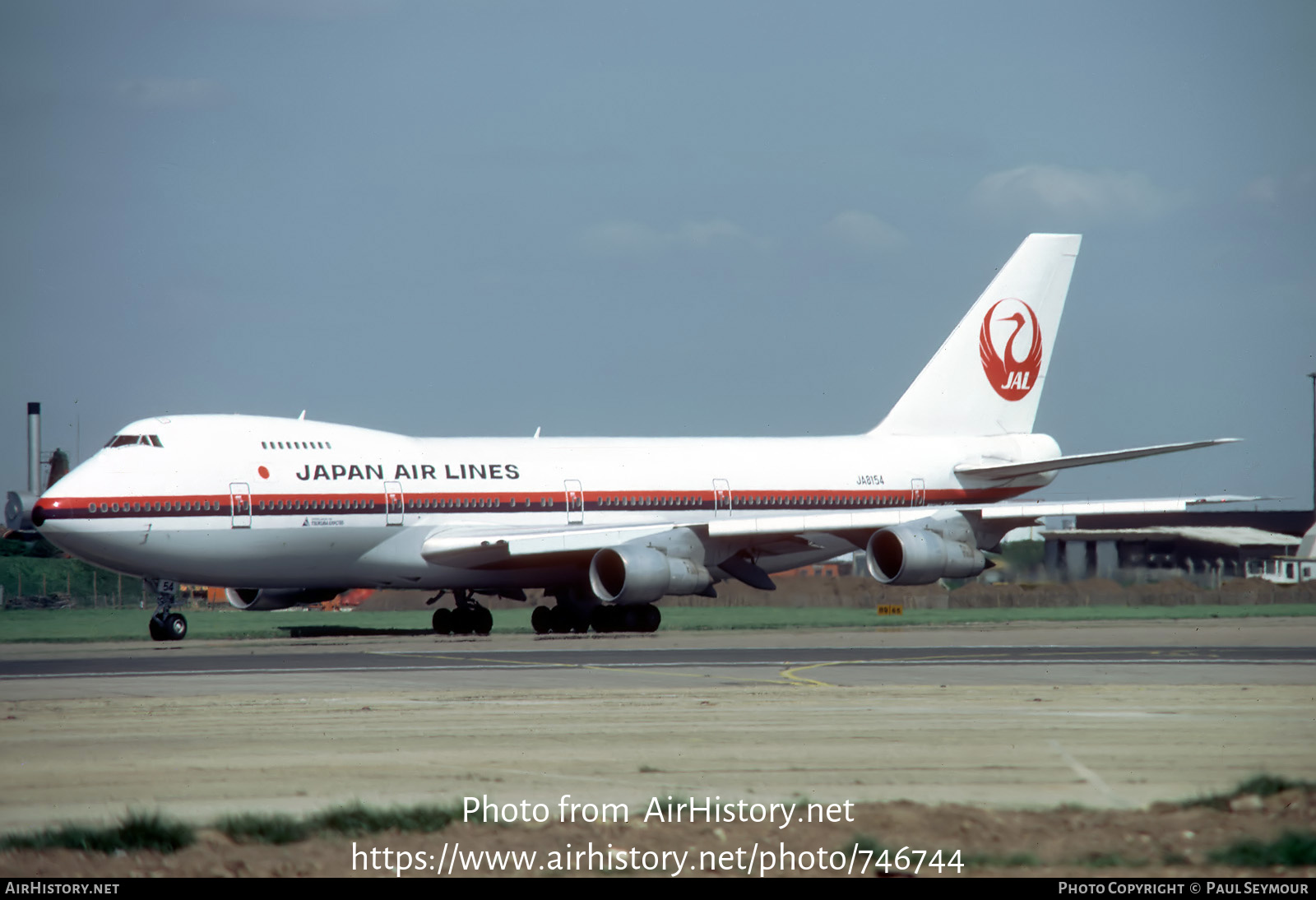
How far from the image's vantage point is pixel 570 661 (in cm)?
2539

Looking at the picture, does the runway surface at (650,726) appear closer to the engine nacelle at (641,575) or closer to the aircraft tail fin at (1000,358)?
the engine nacelle at (641,575)

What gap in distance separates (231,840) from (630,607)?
2694 centimetres

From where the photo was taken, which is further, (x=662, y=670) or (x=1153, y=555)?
(x=1153, y=555)

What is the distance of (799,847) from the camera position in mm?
9109

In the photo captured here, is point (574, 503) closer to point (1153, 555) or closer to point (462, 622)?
point (462, 622)

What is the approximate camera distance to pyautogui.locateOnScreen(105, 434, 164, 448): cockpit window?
32.2 metres

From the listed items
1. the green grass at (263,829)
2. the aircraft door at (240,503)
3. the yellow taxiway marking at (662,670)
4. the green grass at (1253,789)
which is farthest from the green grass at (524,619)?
the green grass at (263,829)

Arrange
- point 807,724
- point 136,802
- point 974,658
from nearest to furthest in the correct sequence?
point 136,802 → point 807,724 → point 974,658

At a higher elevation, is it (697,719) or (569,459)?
(569,459)

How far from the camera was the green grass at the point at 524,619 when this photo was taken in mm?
35125

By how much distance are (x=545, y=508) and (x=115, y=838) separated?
27810 mm

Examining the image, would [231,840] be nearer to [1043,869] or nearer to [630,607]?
[1043,869]

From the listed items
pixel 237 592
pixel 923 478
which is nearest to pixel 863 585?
pixel 923 478

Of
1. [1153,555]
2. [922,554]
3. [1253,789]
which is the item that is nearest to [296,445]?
[922,554]
